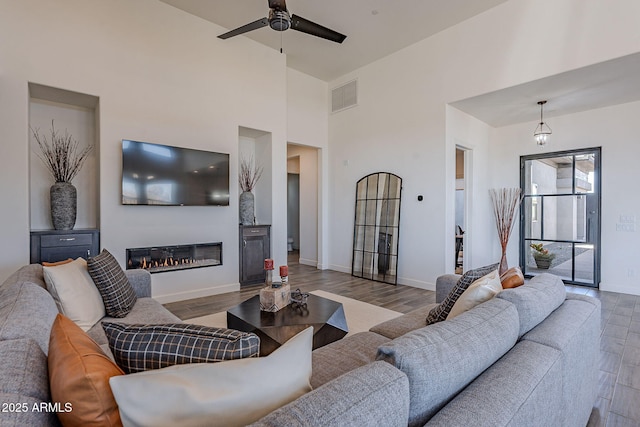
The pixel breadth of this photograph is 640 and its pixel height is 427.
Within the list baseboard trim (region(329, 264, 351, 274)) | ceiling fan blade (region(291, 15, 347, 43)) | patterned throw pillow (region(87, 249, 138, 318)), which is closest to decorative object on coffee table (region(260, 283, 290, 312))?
patterned throw pillow (region(87, 249, 138, 318))

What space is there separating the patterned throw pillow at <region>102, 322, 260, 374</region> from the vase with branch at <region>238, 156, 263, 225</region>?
4.25 metres

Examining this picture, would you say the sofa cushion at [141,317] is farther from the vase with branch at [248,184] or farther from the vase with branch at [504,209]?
the vase with branch at [504,209]

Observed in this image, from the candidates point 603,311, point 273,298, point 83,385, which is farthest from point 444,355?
point 603,311

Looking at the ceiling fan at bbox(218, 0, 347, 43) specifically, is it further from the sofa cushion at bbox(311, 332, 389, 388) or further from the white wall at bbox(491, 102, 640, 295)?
A: the white wall at bbox(491, 102, 640, 295)

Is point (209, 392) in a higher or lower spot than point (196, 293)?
higher

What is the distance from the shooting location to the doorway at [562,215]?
503cm

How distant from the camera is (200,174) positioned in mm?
4441

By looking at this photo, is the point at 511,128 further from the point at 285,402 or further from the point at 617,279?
the point at 285,402

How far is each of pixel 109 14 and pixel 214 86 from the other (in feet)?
4.56

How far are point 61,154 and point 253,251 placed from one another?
2.74 meters

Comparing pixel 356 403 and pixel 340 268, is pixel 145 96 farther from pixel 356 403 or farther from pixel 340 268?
pixel 356 403

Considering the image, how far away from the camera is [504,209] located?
5.77m

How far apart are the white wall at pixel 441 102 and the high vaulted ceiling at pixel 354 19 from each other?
25cm

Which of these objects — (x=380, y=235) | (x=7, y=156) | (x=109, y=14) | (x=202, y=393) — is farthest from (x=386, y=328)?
(x=109, y=14)
